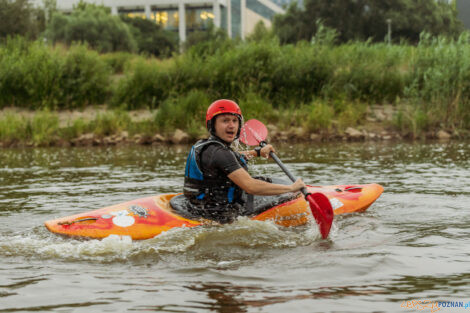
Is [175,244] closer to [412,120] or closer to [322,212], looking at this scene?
[322,212]

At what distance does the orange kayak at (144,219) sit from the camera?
4379mm

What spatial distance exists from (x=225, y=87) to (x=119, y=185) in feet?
25.7

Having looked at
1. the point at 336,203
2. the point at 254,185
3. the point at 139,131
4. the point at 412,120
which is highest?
the point at 254,185

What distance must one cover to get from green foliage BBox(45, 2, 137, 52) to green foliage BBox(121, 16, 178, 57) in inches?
273

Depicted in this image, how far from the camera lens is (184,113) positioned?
13.8 metres

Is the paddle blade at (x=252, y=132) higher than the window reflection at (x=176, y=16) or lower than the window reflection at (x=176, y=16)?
lower

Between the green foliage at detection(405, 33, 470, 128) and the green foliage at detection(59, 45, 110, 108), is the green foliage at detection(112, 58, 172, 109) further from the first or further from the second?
the green foliage at detection(405, 33, 470, 128)

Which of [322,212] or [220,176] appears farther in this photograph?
[220,176]

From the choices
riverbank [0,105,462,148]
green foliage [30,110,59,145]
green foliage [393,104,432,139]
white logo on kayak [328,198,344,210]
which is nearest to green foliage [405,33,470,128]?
green foliage [393,104,432,139]

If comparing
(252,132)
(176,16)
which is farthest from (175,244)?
(176,16)

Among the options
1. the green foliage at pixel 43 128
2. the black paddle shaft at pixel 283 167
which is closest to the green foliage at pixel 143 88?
the green foliage at pixel 43 128

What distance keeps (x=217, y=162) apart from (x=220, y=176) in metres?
0.15

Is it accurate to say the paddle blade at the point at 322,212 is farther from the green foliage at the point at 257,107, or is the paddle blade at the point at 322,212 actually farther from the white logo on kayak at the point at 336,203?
the green foliage at the point at 257,107

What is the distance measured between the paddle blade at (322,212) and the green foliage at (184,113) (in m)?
9.13
